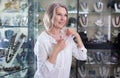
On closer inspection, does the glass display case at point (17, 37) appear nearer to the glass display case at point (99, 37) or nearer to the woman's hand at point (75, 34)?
the woman's hand at point (75, 34)

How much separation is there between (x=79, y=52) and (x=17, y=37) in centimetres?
55

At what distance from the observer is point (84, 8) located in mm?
2393

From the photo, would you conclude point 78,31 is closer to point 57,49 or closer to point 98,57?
point 57,49

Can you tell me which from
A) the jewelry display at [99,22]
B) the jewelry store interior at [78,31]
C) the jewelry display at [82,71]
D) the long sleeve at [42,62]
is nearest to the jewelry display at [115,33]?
the jewelry store interior at [78,31]

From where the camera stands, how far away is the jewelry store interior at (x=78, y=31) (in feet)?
6.75

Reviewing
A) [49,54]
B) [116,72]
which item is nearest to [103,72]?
[116,72]

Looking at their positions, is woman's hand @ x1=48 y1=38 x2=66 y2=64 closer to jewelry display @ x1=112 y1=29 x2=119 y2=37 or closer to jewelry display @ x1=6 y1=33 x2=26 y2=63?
jewelry display @ x1=6 y1=33 x2=26 y2=63

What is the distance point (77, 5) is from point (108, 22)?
351mm

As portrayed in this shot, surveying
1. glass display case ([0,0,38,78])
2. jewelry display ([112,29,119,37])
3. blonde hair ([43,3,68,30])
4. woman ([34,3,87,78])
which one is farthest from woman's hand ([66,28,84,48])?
jewelry display ([112,29,119,37])

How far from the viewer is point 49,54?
6.19 ft

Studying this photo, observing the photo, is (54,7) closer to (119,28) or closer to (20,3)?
(20,3)

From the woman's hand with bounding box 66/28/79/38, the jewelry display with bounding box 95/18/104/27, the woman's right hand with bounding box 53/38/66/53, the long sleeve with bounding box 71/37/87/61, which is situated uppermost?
the jewelry display with bounding box 95/18/104/27

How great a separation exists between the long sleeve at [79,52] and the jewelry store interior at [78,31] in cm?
10

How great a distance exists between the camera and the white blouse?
188cm
